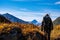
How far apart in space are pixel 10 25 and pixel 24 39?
1.65 metres

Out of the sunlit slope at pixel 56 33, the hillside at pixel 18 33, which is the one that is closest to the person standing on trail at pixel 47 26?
the hillside at pixel 18 33

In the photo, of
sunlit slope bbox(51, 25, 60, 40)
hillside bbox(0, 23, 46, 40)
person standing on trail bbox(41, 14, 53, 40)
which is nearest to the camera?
hillside bbox(0, 23, 46, 40)

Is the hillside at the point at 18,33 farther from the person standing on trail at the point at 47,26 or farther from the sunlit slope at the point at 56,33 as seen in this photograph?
the sunlit slope at the point at 56,33

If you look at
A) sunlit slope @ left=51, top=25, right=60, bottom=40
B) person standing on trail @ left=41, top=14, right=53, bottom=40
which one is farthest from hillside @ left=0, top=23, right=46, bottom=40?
sunlit slope @ left=51, top=25, right=60, bottom=40

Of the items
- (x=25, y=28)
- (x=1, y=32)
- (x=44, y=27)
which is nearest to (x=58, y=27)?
(x=44, y=27)

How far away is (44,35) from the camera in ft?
73.2

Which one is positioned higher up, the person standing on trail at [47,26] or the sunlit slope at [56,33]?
the person standing on trail at [47,26]

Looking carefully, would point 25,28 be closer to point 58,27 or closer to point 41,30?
point 41,30

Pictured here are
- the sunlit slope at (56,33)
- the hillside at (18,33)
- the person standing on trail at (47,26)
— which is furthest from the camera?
the sunlit slope at (56,33)

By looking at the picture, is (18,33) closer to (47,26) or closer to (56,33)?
(47,26)

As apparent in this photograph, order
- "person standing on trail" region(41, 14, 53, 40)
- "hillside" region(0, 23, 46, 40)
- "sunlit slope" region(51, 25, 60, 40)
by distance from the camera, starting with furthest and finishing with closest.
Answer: "sunlit slope" region(51, 25, 60, 40) < "person standing on trail" region(41, 14, 53, 40) < "hillside" region(0, 23, 46, 40)

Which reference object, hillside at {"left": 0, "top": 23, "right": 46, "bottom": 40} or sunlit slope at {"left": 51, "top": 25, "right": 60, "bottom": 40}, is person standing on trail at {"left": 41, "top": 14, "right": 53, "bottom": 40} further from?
sunlit slope at {"left": 51, "top": 25, "right": 60, "bottom": 40}

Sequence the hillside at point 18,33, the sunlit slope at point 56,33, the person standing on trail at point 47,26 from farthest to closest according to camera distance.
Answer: the sunlit slope at point 56,33 → the person standing on trail at point 47,26 → the hillside at point 18,33

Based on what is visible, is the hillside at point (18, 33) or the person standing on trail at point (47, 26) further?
the person standing on trail at point (47, 26)
